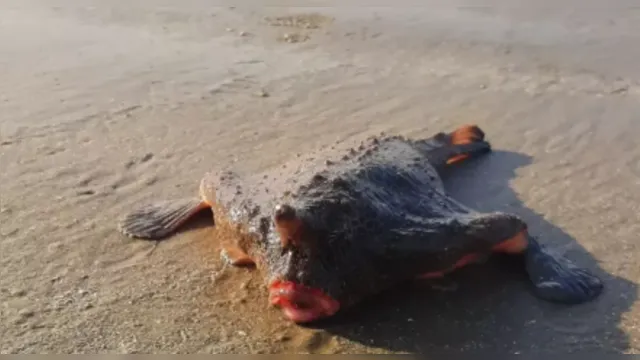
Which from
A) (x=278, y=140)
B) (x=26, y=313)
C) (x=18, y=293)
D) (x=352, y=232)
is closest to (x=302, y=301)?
(x=352, y=232)

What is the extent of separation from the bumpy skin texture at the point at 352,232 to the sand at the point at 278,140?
0.43 feet

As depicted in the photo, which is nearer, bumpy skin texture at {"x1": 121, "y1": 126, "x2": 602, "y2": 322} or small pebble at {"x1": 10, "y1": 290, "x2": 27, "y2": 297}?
bumpy skin texture at {"x1": 121, "y1": 126, "x2": 602, "y2": 322}

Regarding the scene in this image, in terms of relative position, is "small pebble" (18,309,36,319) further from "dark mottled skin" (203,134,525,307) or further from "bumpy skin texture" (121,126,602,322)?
"dark mottled skin" (203,134,525,307)

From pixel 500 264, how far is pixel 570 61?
16.0ft

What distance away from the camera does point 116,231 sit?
200 inches

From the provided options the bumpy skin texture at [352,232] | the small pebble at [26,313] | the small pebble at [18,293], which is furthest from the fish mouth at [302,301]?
the small pebble at [18,293]

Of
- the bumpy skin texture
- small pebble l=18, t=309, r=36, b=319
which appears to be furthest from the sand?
the bumpy skin texture

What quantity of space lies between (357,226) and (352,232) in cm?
5

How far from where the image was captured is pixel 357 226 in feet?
13.5

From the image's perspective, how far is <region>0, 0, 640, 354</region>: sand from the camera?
4.14 m

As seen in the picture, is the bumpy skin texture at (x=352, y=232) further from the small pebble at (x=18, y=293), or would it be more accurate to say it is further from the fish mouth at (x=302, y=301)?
the small pebble at (x=18, y=293)

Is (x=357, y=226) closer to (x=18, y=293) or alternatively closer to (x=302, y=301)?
(x=302, y=301)

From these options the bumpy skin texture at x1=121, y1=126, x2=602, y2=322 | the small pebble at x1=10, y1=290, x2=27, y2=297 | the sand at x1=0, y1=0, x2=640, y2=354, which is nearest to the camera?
the bumpy skin texture at x1=121, y1=126, x2=602, y2=322

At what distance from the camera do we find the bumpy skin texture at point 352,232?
13.2 feet
